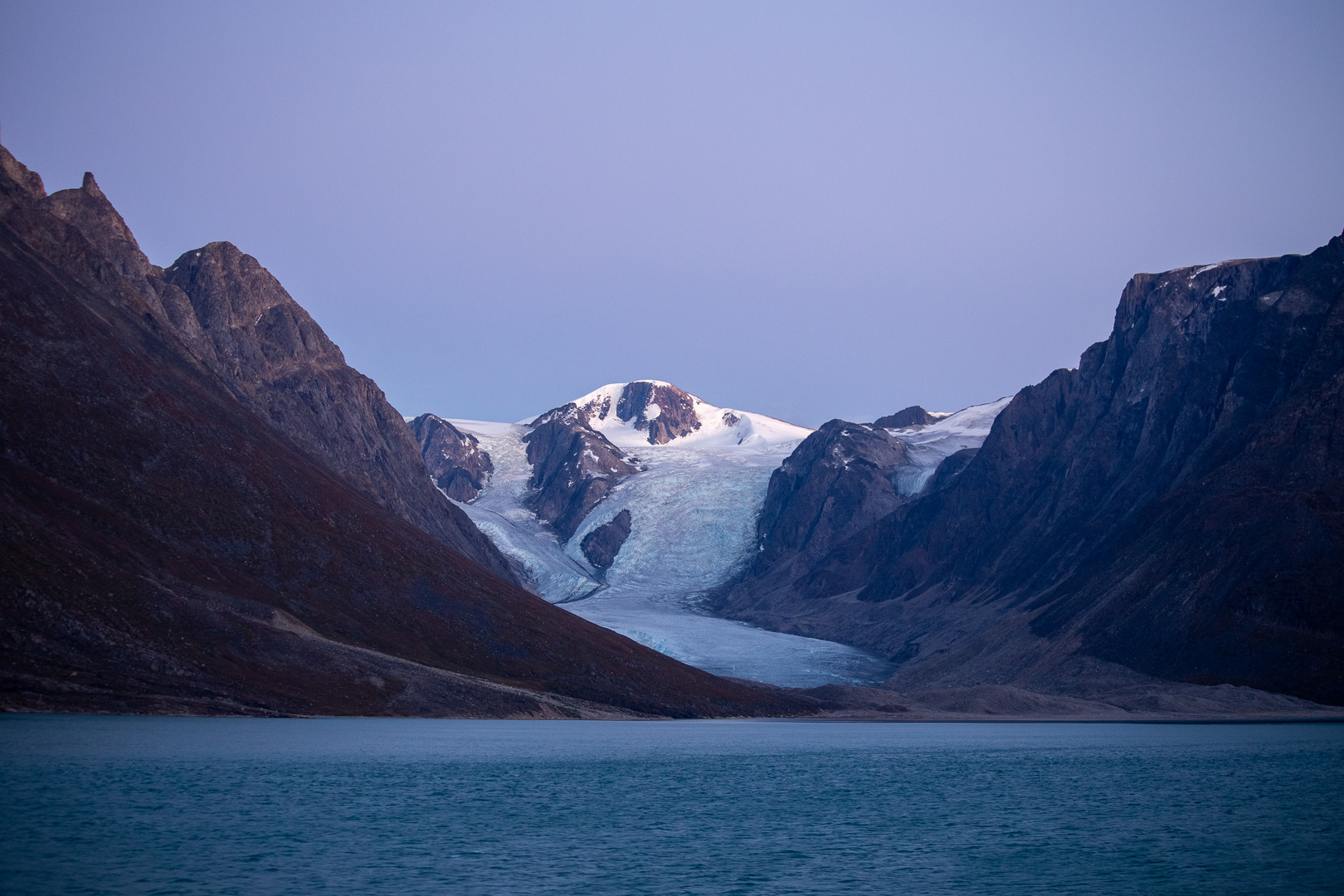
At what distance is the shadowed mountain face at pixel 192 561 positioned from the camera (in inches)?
3853

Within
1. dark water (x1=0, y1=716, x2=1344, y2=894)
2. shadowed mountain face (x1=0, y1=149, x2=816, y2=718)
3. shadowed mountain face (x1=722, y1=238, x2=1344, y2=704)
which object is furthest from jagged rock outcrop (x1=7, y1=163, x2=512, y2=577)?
shadowed mountain face (x1=722, y1=238, x2=1344, y2=704)

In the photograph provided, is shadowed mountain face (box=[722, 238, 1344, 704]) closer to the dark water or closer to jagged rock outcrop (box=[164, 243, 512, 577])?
the dark water

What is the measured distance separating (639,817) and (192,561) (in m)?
83.2

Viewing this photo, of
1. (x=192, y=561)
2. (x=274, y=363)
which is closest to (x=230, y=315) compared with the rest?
(x=274, y=363)

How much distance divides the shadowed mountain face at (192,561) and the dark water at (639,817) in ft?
50.0

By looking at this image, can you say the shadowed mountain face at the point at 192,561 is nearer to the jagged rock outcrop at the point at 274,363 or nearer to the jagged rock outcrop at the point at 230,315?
the jagged rock outcrop at the point at 230,315

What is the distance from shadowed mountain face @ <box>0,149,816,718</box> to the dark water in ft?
50.0

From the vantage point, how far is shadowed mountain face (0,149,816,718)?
97875mm

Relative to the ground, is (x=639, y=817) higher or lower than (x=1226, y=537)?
lower

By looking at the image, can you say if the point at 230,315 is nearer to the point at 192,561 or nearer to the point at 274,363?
the point at 274,363

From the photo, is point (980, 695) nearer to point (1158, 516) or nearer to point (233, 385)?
point (1158, 516)

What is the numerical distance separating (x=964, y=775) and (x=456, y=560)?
Answer: 99787 millimetres

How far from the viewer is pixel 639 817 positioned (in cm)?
4712

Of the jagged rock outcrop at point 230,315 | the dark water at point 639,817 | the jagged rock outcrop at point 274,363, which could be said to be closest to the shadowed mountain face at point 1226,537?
the dark water at point 639,817
